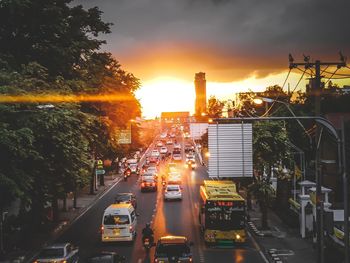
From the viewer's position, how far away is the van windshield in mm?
28188

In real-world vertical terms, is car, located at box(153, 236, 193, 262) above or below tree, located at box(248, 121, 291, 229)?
below

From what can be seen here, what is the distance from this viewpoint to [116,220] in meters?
28.3

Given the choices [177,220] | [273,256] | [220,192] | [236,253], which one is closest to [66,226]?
[177,220]

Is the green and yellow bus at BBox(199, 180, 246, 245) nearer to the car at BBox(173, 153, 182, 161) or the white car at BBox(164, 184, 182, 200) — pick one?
the white car at BBox(164, 184, 182, 200)

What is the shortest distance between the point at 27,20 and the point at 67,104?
689 cm

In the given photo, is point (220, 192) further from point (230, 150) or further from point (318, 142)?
point (318, 142)

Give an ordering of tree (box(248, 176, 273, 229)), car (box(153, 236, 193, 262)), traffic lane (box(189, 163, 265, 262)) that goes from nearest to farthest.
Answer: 1. car (box(153, 236, 193, 262))
2. traffic lane (box(189, 163, 265, 262))
3. tree (box(248, 176, 273, 229))

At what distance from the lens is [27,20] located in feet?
94.4

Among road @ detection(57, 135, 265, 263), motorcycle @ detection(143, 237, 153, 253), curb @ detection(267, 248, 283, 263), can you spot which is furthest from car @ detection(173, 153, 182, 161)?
motorcycle @ detection(143, 237, 153, 253)

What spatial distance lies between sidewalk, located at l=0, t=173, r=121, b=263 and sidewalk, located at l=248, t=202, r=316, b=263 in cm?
1268

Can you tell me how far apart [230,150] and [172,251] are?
214 inches

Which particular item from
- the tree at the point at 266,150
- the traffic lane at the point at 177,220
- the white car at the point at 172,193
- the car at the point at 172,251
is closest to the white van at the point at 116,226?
the traffic lane at the point at 177,220

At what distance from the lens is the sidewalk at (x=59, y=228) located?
26.8m

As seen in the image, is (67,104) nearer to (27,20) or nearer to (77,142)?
(77,142)
